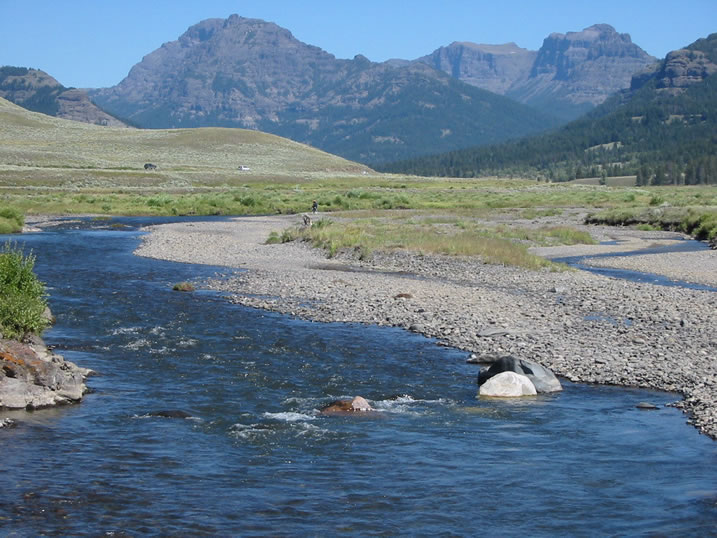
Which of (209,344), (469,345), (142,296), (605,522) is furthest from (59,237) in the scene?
(605,522)

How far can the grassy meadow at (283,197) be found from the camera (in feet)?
175

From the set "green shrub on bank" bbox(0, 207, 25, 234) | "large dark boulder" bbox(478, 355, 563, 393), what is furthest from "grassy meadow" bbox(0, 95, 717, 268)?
"large dark boulder" bbox(478, 355, 563, 393)

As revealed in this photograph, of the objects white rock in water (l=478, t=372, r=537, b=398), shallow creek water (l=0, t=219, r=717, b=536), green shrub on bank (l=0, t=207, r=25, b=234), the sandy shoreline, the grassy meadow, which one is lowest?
shallow creek water (l=0, t=219, r=717, b=536)

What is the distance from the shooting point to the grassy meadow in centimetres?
5322

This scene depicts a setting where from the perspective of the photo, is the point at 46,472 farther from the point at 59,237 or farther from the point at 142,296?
the point at 59,237

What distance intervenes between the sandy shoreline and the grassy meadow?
449cm

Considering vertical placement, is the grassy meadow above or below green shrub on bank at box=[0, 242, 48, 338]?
above

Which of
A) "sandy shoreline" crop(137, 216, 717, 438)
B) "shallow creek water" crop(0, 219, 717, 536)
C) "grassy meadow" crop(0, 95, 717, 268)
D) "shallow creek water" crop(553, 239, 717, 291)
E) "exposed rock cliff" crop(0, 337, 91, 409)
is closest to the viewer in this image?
"shallow creek water" crop(0, 219, 717, 536)

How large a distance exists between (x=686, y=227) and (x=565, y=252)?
20329 mm

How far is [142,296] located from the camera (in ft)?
102

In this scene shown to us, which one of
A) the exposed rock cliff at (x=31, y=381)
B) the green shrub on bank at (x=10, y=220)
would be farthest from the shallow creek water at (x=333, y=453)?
the green shrub on bank at (x=10, y=220)

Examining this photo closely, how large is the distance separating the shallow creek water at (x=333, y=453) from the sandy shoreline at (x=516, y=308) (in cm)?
140

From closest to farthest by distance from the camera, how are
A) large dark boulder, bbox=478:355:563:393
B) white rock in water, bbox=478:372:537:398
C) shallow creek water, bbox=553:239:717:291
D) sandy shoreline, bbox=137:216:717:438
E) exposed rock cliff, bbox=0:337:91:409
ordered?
exposed rock cliff, bbox=0:337:91:409
white rock in water, bbox=478:372:537:398
large dark boulder, bbox=478:355:563:393
sandy shoreline, bbox=137:216:717:438
shallow creek water, bbox=553:239:717:291

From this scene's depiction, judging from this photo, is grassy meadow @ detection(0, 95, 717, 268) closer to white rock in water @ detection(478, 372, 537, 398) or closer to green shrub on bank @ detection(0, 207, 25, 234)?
green shrub on bank @ detection(0, 207, 25, 234)
